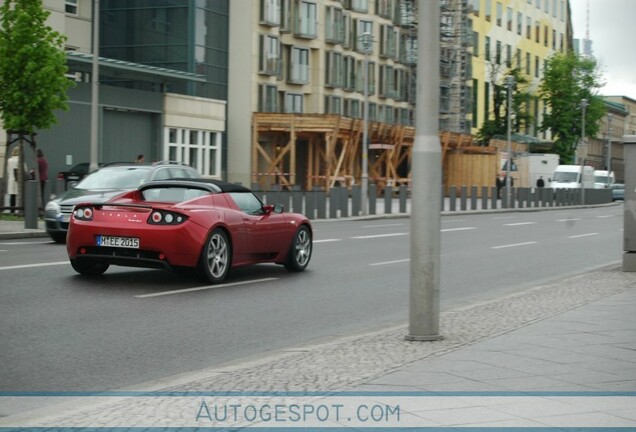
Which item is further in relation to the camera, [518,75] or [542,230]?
[518,75]

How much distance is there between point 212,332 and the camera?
34.0 feet

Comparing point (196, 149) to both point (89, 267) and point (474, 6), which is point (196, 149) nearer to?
point (474, 6)

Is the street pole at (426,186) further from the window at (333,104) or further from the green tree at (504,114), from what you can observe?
the green tree at (504,114)

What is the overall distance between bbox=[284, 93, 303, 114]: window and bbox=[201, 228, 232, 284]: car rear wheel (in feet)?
174

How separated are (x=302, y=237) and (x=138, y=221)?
12.1 ft

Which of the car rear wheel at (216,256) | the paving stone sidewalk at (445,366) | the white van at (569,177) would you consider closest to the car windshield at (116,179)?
the car rear wheel at (216,256)

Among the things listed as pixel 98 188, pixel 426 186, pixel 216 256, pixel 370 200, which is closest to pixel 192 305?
pixel 216 256

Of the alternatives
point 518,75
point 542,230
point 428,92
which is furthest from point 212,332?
point 518,75

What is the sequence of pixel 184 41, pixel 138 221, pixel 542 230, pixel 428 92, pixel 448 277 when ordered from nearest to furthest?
pixel 428 92 → pixel 138 221 → pixel 448 277 → pixel 542 230 → pixel 184 41

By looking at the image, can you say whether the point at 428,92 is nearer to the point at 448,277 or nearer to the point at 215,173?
the point at 448,277

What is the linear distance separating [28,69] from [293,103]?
39.2 m

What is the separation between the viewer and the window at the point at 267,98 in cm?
6356

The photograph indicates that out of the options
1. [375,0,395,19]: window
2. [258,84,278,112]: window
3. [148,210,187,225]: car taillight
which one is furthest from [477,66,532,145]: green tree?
[148,210,187,225]: car taillight

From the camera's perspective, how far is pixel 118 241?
13.9 metres
